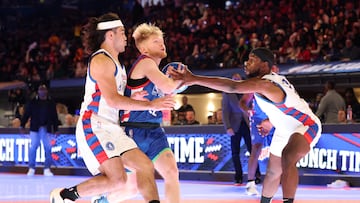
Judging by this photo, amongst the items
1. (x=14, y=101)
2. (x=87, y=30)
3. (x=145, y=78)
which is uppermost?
(x=87, y=30)

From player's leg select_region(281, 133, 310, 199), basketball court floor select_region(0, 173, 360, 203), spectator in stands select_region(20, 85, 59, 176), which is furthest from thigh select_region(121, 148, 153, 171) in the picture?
spectator in stands select_region(20, 85, 59, 176)

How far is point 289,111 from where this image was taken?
6.66 meters

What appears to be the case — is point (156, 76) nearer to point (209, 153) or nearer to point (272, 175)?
point (272, 175)

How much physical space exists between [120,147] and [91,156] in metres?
0.25

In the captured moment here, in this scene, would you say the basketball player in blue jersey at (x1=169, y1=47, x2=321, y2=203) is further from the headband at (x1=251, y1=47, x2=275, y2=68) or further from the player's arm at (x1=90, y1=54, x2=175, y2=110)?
the player's arm at (x1=90, y1=54, x2=175, y2=110)

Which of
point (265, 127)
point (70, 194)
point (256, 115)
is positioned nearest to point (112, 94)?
point (70, 194)

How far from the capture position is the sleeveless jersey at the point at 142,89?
6.21 meters

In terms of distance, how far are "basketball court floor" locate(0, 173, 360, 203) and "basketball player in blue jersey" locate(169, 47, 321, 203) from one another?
2.34 meters

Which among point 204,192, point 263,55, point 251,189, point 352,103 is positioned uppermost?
point 263,55

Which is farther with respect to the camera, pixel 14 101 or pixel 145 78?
pixel 14 101

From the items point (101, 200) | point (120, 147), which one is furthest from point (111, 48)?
point (101, 200)

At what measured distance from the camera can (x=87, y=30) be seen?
616 cm

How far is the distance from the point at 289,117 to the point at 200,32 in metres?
13.5

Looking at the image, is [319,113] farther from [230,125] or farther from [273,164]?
[273,164]
